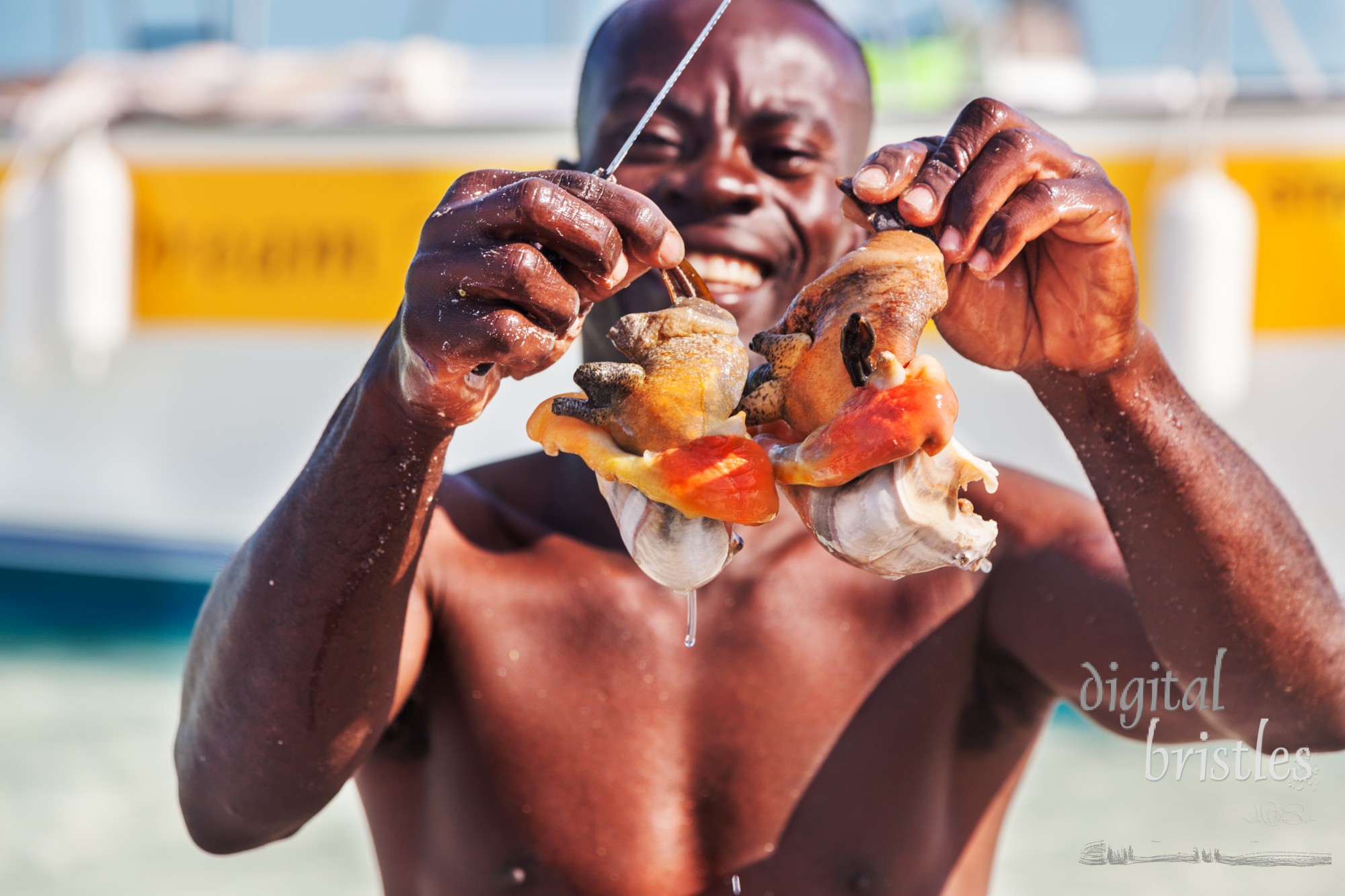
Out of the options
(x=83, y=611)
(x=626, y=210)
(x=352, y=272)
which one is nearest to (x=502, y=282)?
(x=626, y=210)

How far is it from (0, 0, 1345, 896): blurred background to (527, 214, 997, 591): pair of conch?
3.96 meters

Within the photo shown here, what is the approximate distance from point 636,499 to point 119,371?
5481 millimetres

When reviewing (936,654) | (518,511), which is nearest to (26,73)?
(518,511)

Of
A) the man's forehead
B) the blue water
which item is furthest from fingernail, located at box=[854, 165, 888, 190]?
the blue water

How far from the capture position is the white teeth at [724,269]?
1.73 meters

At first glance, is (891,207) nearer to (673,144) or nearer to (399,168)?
(673,144)

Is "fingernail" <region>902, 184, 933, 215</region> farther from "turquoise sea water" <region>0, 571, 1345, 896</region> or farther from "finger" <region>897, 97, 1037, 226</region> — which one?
"turquoise sea water" <region>0, 571, 1345, 896</region>

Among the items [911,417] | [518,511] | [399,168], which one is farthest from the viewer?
[399,168]

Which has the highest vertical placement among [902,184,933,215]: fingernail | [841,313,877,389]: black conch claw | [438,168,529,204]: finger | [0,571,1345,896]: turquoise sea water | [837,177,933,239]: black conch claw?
[902,184,933,215]: fingernail

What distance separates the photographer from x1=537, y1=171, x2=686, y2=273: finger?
118 centimetres

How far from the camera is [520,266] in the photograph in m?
1.14

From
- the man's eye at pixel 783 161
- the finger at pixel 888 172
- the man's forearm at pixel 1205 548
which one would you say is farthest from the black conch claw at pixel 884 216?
the man's eye at pixel 783 161

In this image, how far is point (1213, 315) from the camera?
482 cm

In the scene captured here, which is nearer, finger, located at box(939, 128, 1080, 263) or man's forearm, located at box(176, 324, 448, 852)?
finger, located at box(939, 128, 1080, 263)
